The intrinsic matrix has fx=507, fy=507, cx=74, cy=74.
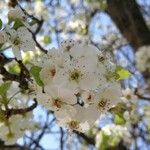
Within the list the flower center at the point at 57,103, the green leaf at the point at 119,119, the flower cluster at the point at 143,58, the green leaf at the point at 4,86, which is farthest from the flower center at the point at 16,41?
the flower cluster at the point at 143,58

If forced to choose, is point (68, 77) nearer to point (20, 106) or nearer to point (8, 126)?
point (8, 126)

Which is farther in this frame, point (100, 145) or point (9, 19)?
point (100, 145)

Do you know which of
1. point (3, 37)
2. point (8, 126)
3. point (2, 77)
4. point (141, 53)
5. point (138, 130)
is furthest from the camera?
point (141, 53)

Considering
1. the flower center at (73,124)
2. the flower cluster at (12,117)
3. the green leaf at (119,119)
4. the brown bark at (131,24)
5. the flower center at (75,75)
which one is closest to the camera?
the flower center at (75,75)

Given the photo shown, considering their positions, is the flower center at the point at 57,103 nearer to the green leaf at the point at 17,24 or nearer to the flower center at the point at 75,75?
the flower center at the point at 75,75

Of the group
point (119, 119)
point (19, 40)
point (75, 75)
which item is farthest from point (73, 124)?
point (119, 119)

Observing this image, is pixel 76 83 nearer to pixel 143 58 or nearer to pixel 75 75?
pixel 75 75

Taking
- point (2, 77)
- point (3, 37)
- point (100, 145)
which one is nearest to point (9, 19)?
point (3, 37)
